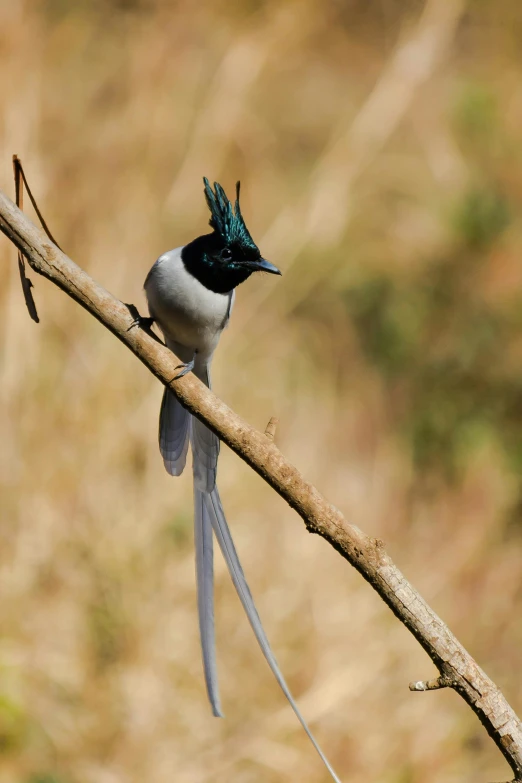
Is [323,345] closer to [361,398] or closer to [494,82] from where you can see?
[361,398]

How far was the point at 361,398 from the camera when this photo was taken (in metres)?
5.84

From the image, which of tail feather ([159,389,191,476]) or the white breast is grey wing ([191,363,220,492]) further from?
the white breast

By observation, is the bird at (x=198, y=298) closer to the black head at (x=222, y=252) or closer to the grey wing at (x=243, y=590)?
the black head at (x=222, y=252)

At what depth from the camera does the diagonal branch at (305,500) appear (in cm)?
132

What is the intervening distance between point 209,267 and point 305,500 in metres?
1.11

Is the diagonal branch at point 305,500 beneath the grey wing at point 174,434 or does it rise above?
beneath

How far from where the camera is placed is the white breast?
230 centimetres

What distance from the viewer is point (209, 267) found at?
238cm

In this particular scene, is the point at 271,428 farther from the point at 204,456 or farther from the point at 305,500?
the point at 204,456

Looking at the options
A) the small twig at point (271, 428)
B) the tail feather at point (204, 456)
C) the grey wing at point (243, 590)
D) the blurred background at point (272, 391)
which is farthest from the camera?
the blurred background at point (272, 391)

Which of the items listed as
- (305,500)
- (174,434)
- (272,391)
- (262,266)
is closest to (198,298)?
(262,266)

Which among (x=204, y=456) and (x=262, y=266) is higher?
(x=262, y=266)

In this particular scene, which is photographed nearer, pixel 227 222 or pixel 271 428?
pixel 271 428

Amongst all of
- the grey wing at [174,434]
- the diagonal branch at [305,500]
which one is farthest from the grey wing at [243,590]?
the grey wing at [174,434]
